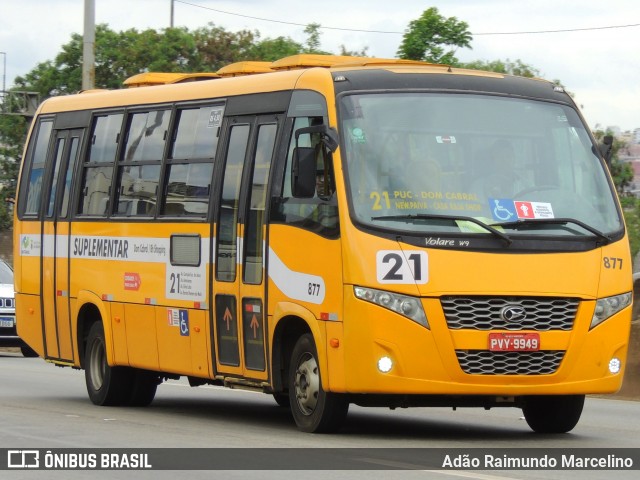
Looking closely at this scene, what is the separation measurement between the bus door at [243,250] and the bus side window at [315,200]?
0.36 meters

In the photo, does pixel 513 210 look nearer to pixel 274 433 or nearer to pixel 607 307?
pixel 607 307

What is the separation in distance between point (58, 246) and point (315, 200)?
596 cm

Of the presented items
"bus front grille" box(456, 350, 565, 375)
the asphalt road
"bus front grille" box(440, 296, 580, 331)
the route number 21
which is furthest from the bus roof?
the asphalt road

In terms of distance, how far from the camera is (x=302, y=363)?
1316 centimetres

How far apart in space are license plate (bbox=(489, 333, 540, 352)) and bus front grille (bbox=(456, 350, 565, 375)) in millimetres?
51

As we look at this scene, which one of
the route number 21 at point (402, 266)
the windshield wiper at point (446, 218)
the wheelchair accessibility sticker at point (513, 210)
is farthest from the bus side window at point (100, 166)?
the wheelchair accessibility sticker at point (513, 210)

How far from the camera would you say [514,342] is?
1228cm

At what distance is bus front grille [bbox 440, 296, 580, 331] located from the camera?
1223 cm

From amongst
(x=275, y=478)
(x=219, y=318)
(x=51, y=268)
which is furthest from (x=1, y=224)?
(x=275, y=478)

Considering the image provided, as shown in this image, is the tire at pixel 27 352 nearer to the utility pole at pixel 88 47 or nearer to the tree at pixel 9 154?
the utility pole at pixel 88 47

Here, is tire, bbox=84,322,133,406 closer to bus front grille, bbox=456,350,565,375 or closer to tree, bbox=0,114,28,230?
bus front grille, bbox=456,350,565,375

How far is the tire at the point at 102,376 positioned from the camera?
16969 mm

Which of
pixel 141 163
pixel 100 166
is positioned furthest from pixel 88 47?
pixel 141 163

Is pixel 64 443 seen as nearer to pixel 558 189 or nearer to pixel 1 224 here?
pixel 558 189
